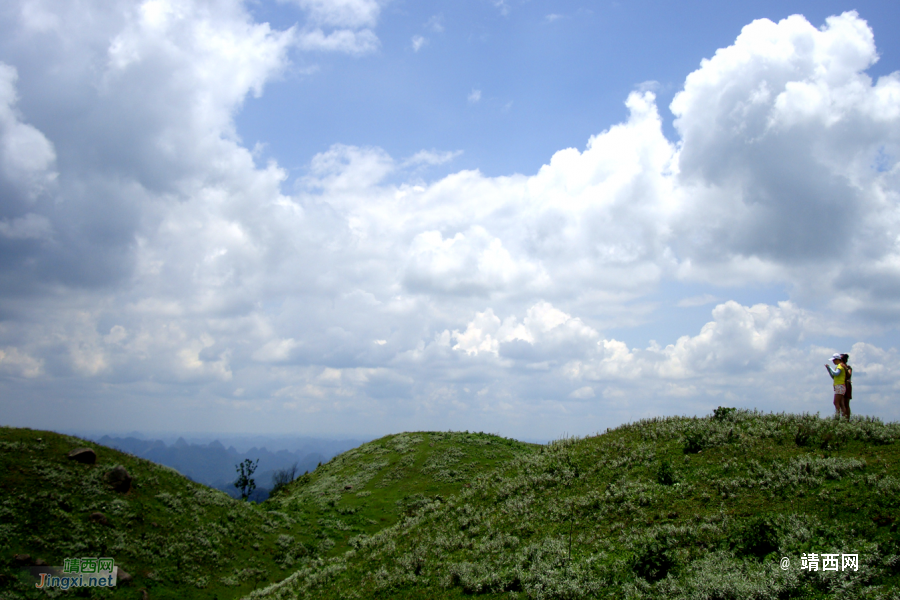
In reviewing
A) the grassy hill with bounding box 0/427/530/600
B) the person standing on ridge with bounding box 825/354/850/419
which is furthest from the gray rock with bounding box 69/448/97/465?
the person standing on ridge with bounding box 825/354/850/419

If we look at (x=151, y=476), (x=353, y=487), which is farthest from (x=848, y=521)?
(x=353, y=487)

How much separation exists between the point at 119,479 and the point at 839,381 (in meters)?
43.2

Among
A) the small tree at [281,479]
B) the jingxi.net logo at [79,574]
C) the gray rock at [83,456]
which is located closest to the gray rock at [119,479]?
the gray rock at [83,456]

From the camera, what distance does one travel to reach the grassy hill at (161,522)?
982 inches

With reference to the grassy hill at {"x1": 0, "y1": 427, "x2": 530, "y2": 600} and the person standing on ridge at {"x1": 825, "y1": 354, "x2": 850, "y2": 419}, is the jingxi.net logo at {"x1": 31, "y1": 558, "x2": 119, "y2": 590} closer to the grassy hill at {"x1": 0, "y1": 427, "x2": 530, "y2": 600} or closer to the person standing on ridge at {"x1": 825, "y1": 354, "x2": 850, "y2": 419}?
the grassy hill at {"x1": 0, "y1": 427, "x2": 530, "y2": 600}

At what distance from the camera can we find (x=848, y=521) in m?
12.1

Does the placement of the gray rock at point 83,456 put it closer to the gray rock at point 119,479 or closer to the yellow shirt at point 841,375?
the gray rock at point 119,479

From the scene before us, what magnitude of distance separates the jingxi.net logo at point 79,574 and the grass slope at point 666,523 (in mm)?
8453

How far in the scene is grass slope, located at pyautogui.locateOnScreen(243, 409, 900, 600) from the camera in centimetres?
1138

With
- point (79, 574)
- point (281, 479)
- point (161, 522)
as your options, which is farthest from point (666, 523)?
point (281, 479)

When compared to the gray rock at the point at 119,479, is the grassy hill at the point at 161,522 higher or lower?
lower

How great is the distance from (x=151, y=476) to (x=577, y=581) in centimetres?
3415

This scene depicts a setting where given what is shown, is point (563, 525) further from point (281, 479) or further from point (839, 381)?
point (281, 479)

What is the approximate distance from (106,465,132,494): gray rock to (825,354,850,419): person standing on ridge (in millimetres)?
42235
